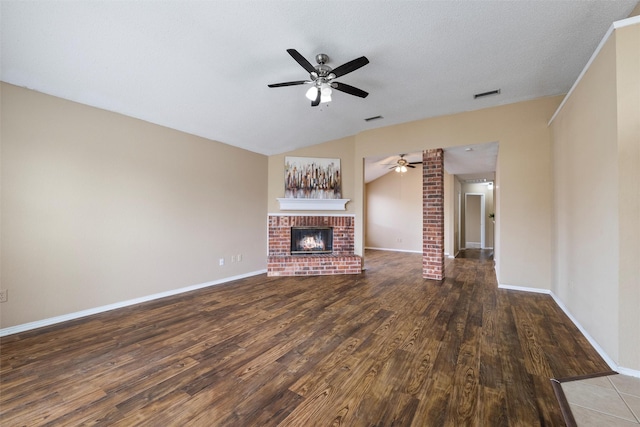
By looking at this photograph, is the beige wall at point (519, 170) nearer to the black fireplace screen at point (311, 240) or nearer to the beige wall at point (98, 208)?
the black fireplace screen at point (311, 240)

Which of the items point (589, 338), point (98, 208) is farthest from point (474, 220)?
point (98, 208)

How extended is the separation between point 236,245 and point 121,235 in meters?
1.87

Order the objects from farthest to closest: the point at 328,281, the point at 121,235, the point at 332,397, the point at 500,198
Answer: the point at 328,281
the point at 500,198
the point at 121,235
the point at 332,397

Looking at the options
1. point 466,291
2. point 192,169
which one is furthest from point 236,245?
point 466,291

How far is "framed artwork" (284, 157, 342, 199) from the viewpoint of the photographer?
548 cm

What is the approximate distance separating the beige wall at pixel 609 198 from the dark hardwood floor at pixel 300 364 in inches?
12.9

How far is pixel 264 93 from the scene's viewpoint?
10.9ft

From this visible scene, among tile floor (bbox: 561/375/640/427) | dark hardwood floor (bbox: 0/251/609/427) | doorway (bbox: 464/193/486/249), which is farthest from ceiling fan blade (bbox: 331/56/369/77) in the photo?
doorway (bbox: 464/193/486/249)

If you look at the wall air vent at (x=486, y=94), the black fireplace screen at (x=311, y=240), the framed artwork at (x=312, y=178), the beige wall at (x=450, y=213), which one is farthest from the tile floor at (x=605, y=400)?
the beige wall at (x=450, y=213)

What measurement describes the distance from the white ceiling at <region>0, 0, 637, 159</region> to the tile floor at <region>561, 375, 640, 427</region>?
2.96 m

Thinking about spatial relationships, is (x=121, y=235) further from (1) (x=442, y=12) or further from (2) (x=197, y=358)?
(1) (x=442, y=12)

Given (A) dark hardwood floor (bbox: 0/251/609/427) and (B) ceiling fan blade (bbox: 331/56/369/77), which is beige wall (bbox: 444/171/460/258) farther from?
(B) ceiling fan blade (bbox: 331/56/369/77)

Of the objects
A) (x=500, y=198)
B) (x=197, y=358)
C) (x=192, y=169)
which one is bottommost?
(x=197, y=358)

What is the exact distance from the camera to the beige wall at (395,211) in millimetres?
8023
